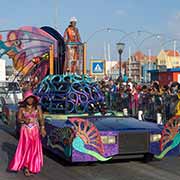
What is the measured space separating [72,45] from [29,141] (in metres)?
7.60

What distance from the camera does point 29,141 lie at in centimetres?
693

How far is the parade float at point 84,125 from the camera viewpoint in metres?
7.34

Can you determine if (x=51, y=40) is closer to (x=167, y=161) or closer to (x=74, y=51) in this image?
(x=74, y=51)

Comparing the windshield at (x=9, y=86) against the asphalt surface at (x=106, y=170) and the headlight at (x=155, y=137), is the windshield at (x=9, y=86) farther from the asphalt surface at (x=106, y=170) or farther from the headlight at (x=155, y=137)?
A: the headlight at (x=155, y=137)

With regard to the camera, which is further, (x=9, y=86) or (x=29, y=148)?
(x=9, y=86)

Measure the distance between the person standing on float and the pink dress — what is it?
23.2ft

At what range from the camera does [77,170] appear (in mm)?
7527

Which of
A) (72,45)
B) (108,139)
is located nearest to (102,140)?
(108,139)

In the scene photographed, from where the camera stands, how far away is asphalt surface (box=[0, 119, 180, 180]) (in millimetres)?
6967

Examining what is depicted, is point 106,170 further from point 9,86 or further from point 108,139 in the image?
point 9,86

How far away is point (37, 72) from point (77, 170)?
13420mm

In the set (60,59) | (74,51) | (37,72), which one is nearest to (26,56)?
(37,72)

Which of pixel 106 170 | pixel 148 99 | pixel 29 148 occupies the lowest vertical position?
pixel 106 170

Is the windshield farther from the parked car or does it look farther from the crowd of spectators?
the parked car
